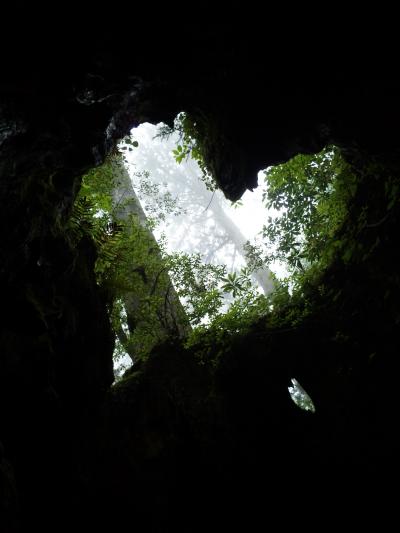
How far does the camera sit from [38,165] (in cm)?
323

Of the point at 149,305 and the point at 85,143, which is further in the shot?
the point at 149,305

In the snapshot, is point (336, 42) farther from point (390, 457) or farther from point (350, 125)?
point (390, 457)

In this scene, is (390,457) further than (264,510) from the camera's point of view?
No

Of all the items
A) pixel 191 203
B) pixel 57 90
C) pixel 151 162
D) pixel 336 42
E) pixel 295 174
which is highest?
pixel 151 162

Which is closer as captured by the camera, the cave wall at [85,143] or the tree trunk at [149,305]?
the cave wall at [85,143]

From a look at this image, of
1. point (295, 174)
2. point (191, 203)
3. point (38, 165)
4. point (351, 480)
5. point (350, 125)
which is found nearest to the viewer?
point (38, 165)

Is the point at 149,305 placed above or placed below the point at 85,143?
above

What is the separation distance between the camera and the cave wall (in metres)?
3.09

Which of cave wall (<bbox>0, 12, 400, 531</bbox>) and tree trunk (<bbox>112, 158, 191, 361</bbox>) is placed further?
tree trunk (<bbox>112, 158, 191, 361</bbox>)

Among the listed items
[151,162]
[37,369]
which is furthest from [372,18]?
[151,162]

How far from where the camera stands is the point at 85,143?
147 inches

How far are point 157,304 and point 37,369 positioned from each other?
394 centimetres

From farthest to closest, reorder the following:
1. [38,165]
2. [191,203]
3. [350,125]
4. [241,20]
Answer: [191,203]
[350,125]
[241,20]
[38,165]

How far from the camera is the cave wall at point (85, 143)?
3090 millimetres
